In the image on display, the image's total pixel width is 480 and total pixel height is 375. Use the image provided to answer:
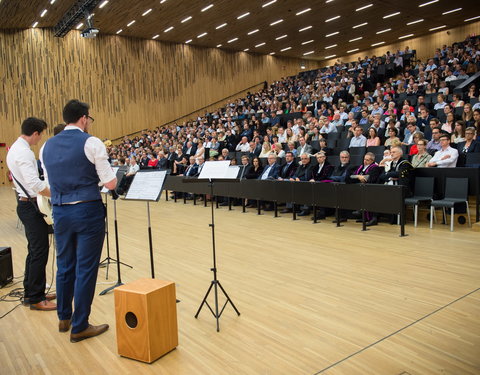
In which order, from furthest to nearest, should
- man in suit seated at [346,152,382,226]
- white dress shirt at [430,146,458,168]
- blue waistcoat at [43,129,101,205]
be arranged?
man in suit seated at [346,152,382,226] → white dress shirt at [430,146,458,168] → blue waistcoat at [43,129,101,205]

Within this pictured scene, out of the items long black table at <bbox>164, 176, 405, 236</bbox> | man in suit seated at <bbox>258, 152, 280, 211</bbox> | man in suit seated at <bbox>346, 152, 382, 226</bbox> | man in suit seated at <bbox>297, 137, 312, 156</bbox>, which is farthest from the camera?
man in suit seated at <bbox>297, 137, 312, 156</bbox>

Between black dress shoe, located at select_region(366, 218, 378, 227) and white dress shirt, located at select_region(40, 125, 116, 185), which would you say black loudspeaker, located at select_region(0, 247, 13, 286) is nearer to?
white dress shirt, located at select_region(40, 125, 116, 185)

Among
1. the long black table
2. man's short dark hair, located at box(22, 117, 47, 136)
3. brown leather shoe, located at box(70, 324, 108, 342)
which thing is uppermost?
man's short dark hair, located at box(22, 117, 47, 136)

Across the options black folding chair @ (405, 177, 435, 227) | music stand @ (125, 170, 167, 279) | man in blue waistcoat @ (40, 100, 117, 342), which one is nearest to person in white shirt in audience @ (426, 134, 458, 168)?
black folding chair @ (405, 177, 435, 227)

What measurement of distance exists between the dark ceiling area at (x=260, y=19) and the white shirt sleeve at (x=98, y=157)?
12313 mm

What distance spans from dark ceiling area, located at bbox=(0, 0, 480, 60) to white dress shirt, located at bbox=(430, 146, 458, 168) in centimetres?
1018

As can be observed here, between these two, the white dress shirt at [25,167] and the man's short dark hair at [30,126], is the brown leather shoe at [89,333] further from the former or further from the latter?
the man's short dark hair at [30,126]

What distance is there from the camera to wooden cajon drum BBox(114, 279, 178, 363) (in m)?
2.21

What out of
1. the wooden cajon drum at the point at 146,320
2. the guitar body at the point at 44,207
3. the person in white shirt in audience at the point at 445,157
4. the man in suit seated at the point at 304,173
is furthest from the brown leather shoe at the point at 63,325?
the person in white shirt in audience at the point at 445,157

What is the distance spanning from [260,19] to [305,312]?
50.0ft

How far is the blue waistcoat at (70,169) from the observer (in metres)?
2.37

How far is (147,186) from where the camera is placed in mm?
3004

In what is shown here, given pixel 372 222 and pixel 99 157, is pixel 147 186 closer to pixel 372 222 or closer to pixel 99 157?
pixel 99 157

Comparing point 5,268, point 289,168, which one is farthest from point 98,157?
point 289,168
